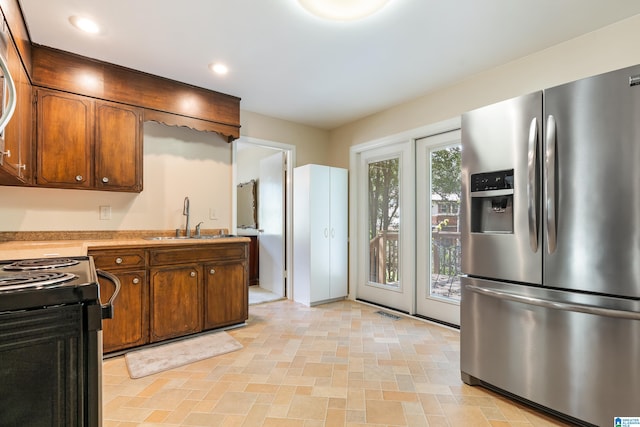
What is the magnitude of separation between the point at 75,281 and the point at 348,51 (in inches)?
94.1

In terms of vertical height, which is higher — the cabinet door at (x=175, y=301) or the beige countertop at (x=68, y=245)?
the beige countertop at (x=68, y=245)

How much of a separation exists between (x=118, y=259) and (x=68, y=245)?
13.5 inches

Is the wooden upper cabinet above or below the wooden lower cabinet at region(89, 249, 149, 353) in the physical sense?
above

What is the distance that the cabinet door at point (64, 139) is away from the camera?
2465 millimetres

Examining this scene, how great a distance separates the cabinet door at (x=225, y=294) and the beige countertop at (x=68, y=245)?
281 mm

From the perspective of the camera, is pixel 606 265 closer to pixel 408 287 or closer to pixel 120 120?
pixel 408 287

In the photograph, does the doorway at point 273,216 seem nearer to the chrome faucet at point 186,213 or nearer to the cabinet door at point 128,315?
the chrome faucet at point 186,213

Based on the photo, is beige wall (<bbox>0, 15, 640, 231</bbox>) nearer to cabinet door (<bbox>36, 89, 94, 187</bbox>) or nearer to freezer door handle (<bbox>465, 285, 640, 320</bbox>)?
cabinet door (<bbox>36, 89, 94, 187</bbox>)

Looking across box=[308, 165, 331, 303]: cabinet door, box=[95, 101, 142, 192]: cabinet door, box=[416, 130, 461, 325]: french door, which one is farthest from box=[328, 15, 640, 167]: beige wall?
box=[95, 101, 142, 192]: cabinet door

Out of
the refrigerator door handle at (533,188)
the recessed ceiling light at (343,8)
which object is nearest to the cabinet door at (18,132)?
the recessed ceiling light at (343,8)

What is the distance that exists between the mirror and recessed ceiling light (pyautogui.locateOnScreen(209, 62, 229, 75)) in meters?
2.52

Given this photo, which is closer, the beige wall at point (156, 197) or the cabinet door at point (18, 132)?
the cabinet door at point (18, 132)

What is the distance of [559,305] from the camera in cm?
169

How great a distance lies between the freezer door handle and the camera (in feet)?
4.95
